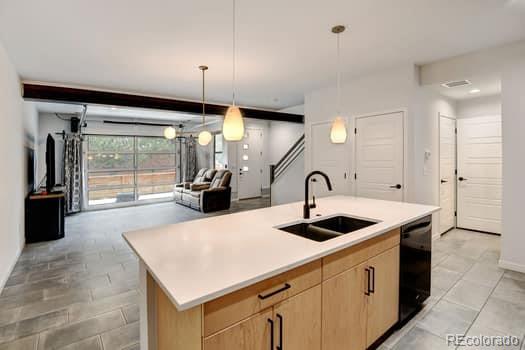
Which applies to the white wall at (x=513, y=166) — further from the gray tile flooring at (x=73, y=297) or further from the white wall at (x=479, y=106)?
the gray tile flooring at (x=73, y=297)

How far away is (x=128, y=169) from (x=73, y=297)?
6.35 metres

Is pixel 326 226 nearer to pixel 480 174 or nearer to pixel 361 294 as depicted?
pixel 361 294

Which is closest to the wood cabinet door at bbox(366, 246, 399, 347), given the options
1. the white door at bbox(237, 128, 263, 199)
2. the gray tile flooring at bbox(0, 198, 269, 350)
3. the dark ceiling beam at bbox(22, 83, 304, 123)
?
the gray tile flooring at bbox(0, 198, 269, 350)

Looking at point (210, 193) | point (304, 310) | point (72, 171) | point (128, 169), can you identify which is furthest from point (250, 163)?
point (304, 310)

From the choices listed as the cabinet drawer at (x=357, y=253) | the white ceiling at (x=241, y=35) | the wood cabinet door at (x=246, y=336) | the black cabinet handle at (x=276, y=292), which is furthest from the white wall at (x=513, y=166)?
the wood cabinet door at (x=246, y=336)

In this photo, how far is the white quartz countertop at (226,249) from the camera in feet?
3.66

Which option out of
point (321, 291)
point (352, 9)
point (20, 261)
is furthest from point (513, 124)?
point (20, 261)

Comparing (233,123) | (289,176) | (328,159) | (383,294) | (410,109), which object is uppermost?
(410,109)

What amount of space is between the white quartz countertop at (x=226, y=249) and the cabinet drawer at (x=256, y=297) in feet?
0.21

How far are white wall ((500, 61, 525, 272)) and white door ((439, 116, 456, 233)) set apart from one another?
1.25 meters

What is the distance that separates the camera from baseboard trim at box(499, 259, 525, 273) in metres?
3.24

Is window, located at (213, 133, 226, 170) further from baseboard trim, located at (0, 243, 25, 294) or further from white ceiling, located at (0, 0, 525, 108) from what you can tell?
baseboard trim, located at (0, 243, 25, 294)

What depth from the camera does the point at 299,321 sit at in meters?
1.39

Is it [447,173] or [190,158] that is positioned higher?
[190,158]
